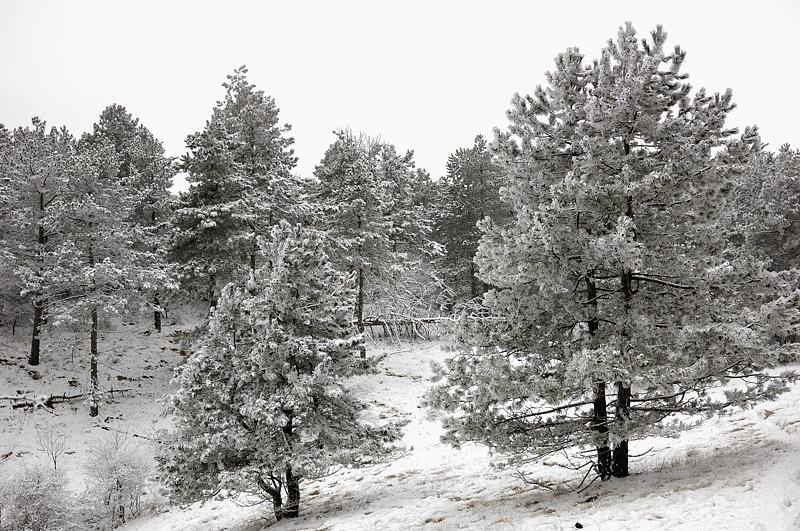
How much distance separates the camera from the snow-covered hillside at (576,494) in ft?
22.1

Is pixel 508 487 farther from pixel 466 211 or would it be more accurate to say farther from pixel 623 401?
pixel 466 211

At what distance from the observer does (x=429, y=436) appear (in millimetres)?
18547

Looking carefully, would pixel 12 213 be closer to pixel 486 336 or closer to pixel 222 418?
pixel 222 418

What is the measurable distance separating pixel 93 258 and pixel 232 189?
23.4ft

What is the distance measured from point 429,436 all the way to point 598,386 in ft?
35.6

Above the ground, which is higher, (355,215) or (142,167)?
(142,167)

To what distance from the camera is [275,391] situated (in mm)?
11523

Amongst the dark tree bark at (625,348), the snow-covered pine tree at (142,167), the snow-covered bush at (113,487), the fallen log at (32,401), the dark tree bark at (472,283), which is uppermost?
the snow-covered pine tree at (142,167)

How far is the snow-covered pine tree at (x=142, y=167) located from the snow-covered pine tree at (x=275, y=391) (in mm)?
17838

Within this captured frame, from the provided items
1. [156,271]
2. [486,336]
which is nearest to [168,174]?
[156,271]

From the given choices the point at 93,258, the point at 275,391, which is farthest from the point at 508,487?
the point at 93,258

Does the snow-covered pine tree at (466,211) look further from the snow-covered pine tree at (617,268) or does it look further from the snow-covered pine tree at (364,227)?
the snow-covered pine tree at (617,268)

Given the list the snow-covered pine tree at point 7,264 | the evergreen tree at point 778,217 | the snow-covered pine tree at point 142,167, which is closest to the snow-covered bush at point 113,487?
the snow-covered pine tree at point 7,264

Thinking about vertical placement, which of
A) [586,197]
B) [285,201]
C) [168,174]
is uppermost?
[168,174]
